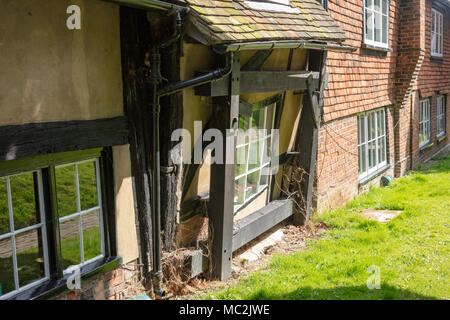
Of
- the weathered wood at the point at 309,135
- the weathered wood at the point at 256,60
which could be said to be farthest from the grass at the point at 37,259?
the weathered wood at the point at 309,135

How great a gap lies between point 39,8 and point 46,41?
0.23 m

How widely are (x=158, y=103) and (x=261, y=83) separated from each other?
1605 mm

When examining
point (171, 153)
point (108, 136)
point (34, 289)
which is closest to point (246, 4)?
point (171, 153)

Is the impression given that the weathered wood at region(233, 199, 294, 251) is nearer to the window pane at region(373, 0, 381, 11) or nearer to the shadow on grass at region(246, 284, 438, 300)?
the shadow on grass at region(246, 284, 438, 300)

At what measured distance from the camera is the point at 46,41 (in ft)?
11.0

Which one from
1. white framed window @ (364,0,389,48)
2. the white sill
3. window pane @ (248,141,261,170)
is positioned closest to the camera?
window pane @ (248,141,261,170)

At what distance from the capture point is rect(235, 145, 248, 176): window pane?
19.3ft

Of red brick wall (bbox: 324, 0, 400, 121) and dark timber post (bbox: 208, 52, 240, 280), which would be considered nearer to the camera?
dark timber post (bbox: 208, 52, 240, 280)

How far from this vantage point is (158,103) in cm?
411

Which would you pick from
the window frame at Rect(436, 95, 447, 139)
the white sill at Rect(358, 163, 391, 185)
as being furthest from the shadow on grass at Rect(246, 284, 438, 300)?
the window frame at Rect(436, 95, 447, 139)

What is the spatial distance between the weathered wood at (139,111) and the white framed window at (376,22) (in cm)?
623

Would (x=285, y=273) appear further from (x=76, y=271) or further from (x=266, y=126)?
(x=76, y=271)

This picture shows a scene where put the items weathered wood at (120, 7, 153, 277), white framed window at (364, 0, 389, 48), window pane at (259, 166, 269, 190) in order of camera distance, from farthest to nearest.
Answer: white framed window at (364, 0, 389, 48) < window pane at (259, 166, 269, 190) < weathered wood at (120, 7, 153, 277)
